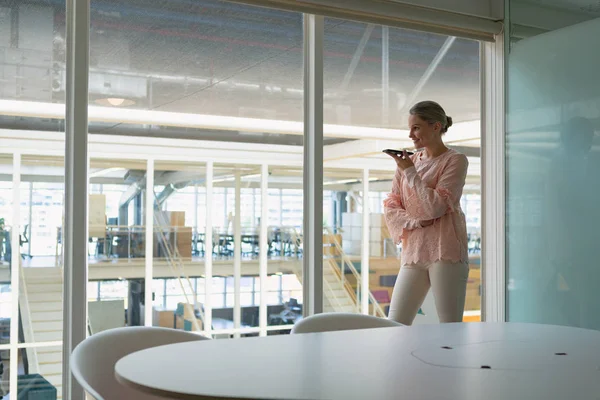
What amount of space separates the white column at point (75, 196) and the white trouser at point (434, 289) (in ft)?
5.03

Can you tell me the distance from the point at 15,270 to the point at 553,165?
3.22m

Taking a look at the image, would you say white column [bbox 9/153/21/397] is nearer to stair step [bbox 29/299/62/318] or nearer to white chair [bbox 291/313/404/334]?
stair step [bbox 29/299/62/318]

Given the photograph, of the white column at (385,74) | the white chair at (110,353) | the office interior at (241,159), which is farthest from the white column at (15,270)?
the white column at (385,74)

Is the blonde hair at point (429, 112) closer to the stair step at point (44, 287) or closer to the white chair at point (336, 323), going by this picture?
the white chair at point (336, 323)

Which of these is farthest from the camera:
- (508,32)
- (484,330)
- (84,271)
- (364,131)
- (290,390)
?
(508,32)

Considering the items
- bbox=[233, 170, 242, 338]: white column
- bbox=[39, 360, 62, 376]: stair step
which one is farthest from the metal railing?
bbox=[39, 360, 62, 376]: stair step

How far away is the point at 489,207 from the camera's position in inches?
195

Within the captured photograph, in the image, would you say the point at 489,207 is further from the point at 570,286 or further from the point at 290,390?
the point at 290,390

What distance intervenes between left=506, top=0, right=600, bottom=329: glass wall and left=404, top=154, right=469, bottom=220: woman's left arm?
1278 mm

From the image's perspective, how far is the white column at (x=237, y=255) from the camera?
4047mm

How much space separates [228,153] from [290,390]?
278 cm

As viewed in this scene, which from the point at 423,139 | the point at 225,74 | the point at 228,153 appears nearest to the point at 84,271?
the point at 228,153

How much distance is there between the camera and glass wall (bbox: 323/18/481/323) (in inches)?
172

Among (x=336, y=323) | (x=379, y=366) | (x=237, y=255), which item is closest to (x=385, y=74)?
(x=237, y=255)
